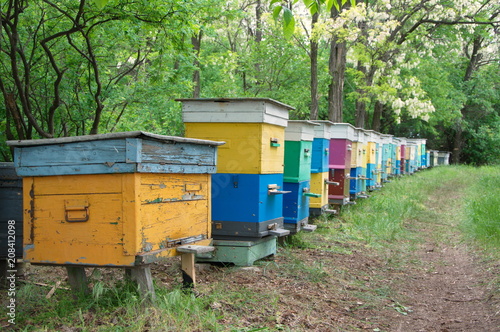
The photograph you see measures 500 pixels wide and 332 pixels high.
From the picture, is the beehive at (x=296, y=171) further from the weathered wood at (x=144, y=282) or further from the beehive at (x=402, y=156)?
the beehive at (x=402, y=156)

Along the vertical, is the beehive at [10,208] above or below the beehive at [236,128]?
below

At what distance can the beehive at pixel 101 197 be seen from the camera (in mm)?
3408

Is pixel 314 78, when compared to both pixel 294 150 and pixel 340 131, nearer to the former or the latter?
pixel 340 131

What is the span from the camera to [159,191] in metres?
3.67

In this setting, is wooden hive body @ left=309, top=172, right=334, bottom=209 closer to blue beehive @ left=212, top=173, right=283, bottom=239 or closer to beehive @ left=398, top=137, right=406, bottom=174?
blue beehive @ left=212, top=173, right=283, bottom=239

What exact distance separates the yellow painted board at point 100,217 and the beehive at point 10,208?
19.8 inches

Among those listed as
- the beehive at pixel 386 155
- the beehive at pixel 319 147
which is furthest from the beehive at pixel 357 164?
the beehive at pixel 386 155

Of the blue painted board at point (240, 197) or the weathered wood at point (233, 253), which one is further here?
the weathered wood at point (233, 253)

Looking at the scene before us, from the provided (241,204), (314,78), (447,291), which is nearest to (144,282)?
(241,204)

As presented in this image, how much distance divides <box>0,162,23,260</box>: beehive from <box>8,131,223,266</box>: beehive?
1.64 ft

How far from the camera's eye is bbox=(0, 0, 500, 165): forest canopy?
20.6 feet

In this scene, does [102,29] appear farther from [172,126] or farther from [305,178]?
[172,126]

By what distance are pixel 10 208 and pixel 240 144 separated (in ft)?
7.38

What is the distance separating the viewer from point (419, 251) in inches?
301
